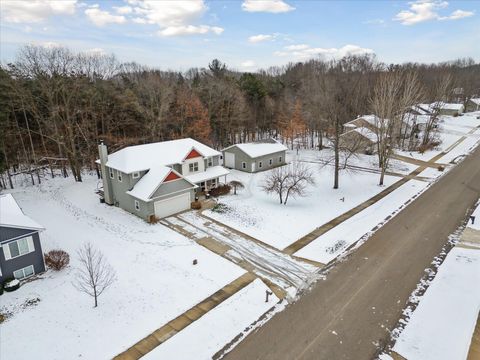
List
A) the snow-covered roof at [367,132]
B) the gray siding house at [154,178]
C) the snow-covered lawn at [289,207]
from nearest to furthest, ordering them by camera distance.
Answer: the snow-covered lawn at [289,207] < the gray siding house at [154,178] < the snow-covered roof at [367,132]

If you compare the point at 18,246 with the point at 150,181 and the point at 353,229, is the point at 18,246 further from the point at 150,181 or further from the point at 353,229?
the point at 353,229

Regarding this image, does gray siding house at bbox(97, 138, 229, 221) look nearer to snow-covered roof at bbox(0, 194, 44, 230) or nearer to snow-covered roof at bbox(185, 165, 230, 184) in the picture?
snow-covered roof at bbox(185, 165, 230, 184)

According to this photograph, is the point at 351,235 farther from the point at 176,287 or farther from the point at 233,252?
the point at 176,287

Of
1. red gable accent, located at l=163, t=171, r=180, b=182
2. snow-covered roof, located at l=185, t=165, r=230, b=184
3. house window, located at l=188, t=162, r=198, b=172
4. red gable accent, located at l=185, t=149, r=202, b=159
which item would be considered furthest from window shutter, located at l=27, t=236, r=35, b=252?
house window, located at l=188, t=162, r=198, b=172

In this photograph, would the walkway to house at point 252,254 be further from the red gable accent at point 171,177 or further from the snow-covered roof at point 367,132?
the snow-covered roof at point 367,132

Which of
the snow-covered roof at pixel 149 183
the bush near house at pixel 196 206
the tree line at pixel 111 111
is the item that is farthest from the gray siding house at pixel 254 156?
the snow-covered roof at pixel 149 183

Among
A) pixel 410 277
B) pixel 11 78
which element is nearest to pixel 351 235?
pixel 410 277
